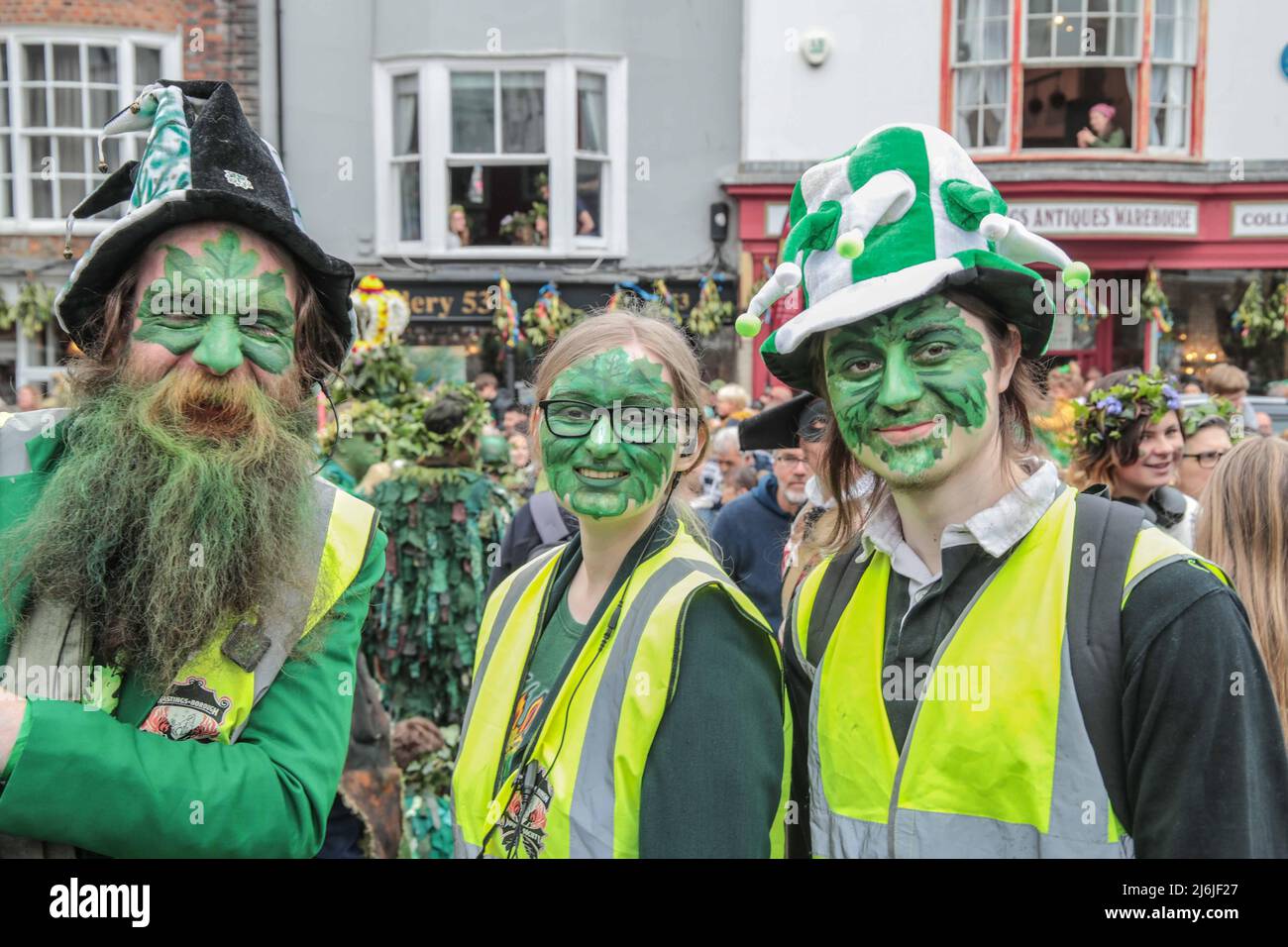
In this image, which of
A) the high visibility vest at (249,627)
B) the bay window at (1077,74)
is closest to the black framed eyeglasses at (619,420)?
the high visibility vest at (249,627)

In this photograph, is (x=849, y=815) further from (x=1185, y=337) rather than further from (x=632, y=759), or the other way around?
(x=1185, y=337)

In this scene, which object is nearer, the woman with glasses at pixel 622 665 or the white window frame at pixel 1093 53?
the woman with glasses at pixel 622 665

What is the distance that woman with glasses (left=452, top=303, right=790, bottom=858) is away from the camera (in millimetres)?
1921

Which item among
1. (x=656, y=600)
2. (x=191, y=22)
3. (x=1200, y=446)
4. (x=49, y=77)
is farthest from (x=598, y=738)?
(x=49, y=77)

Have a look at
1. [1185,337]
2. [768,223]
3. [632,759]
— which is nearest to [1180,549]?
[632,759]

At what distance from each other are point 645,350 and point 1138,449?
3.06 m

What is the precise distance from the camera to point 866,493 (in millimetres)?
2361

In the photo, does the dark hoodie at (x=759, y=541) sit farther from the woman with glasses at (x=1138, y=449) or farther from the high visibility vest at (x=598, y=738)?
the high visibility vest at (x=598, y=738)

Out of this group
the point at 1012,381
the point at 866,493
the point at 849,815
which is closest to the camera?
the point at 849,815

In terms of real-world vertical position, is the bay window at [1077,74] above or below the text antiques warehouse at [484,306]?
above

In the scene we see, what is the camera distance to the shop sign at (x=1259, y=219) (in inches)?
478

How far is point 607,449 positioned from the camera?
88.3 inches

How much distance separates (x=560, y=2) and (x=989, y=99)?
467cm

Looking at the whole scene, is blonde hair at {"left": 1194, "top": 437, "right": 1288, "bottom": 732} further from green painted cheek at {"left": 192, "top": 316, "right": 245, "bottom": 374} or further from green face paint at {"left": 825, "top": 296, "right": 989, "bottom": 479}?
green painted cheek at {"left": 192, "top": 316, "right": 245, "bottom": 374}
